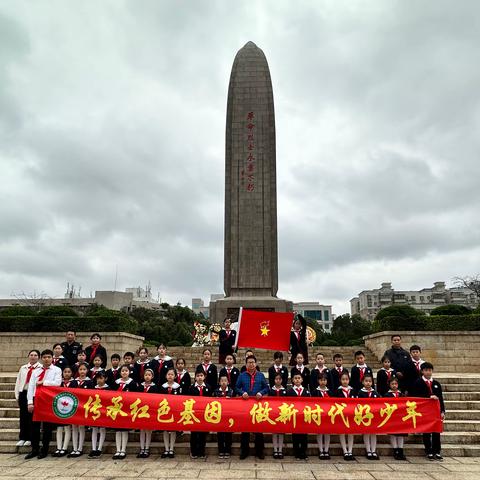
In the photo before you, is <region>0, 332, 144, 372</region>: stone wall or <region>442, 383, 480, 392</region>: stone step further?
<region>0, 332, 144, 372</region>: stone wall

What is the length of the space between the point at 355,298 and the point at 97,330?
114230mm

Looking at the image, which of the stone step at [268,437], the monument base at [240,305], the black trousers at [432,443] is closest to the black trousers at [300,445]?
the stone step at [268,437]

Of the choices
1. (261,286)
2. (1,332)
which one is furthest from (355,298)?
(1,332)

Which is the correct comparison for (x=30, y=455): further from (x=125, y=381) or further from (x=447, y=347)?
(x=447, y=347)

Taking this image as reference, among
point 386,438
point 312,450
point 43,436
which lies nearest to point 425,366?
point 386,438

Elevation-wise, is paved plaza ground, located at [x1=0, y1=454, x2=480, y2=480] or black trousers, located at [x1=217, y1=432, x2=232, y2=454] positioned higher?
black trousers, located at [x1=217, y1=432, x2=232, y2=454]

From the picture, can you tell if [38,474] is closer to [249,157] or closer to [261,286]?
[261,286]

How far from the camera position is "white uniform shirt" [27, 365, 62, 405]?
24.1 feet

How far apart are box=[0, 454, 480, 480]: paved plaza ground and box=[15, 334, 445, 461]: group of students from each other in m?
0.25

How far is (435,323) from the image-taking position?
14227mm

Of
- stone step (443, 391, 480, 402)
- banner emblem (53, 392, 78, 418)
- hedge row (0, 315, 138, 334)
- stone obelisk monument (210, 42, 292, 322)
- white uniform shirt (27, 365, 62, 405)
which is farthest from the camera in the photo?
stone obelisk monument (210, 42, 292, 322)

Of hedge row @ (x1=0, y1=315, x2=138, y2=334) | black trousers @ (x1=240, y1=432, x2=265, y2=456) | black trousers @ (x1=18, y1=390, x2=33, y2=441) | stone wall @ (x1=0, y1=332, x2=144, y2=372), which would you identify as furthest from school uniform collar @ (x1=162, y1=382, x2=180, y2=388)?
hedge row @ (x1=0, y1=315, x2=138, y2=334)

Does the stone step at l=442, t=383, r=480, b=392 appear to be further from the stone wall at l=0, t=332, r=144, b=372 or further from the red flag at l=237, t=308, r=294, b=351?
the stone wall at l=0, t=332, r=144, b=372

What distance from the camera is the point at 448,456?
709 centimetres
